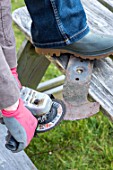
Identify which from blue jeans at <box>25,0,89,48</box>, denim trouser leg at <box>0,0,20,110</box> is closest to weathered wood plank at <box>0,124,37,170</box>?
denim trouser leg at <box>0,0,20,110</box>

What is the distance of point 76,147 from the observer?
2580 millimetres

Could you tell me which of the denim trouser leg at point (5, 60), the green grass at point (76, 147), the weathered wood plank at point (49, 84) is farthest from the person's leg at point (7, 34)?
the weathered wood plank at point (49, 84)

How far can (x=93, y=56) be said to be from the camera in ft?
6.26

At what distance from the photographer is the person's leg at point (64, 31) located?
1.81m

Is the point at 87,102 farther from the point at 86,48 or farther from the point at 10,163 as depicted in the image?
the point at 10,163

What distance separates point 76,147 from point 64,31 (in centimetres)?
91

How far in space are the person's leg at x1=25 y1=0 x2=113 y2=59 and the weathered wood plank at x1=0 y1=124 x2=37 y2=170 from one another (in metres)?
0.41

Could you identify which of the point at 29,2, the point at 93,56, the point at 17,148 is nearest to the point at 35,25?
the point at 29,2

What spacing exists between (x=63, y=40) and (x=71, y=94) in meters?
0.22

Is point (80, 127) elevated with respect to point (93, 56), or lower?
lower

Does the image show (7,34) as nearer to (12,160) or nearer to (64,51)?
(64,51)

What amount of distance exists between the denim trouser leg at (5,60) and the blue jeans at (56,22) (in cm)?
13

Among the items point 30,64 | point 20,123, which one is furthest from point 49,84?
point 20,123

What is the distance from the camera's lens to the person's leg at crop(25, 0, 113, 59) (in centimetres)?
181
